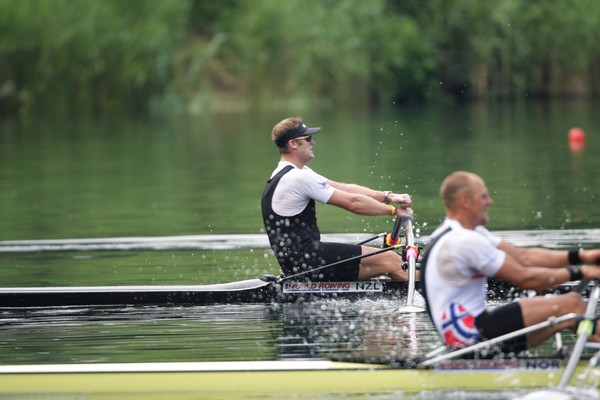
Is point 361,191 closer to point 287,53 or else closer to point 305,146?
point 305,146

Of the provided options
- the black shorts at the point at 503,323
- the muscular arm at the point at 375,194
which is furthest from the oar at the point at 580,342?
the muscular arm at the point at 375,194

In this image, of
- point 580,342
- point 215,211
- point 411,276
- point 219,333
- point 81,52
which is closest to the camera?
point 580,342

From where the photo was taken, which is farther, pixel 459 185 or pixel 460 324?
pixel 460 324

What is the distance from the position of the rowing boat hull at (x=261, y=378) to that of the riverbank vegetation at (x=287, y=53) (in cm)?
3153

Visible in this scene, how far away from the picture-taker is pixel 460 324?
7.59m

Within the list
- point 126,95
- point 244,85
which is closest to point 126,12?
point 126,95

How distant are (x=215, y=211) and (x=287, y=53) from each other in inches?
1111

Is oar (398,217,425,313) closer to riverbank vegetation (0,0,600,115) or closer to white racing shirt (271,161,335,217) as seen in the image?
white racing shirt (271,161,335,217)

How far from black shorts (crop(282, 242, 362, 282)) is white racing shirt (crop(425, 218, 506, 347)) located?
305cm

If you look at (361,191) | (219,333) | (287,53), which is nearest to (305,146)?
(361,191)

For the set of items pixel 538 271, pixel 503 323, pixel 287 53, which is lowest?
pixel 503 323

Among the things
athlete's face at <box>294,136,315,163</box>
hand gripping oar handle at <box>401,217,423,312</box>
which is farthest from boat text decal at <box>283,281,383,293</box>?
athlete's face at <box>294,136,315,163</box>

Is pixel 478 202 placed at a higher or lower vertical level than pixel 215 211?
lower

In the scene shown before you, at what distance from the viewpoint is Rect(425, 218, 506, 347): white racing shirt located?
7465 mm
